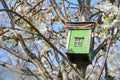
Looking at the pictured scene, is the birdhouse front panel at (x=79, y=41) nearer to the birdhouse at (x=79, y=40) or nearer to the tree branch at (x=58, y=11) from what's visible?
the birdhouse at (x=79, y=40)

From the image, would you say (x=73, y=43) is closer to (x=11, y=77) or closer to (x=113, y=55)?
(x=11, y=77)

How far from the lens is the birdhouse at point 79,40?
10.8 feet

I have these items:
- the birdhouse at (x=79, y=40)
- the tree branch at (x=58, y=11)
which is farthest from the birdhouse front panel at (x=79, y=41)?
the tree branch at (x=58, y=11)

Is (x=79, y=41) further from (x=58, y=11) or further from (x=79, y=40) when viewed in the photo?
(x=58, y=11)

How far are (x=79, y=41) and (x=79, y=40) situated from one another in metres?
0.02

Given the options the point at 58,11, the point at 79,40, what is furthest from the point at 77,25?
the point at 58,11

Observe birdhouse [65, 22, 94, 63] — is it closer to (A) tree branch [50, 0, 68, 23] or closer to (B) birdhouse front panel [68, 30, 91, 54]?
(B) birdhouse front panel [68, 30, 91, 54]

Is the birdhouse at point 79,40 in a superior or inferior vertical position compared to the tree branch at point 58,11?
inferior

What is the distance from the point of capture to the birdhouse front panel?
329 cm

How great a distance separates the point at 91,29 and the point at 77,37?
18 cm

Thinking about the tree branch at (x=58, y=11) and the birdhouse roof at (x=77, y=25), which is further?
the tree branch at (x=58, y=11)

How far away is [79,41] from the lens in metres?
3.35

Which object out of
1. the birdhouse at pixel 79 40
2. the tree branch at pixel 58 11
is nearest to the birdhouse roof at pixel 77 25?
the birdhouse at pixel 79 40

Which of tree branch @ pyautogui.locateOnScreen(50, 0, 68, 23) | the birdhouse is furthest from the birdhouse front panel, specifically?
tree branch @ pyautogui.locateOnScreen(50, 0, 68, 23)
